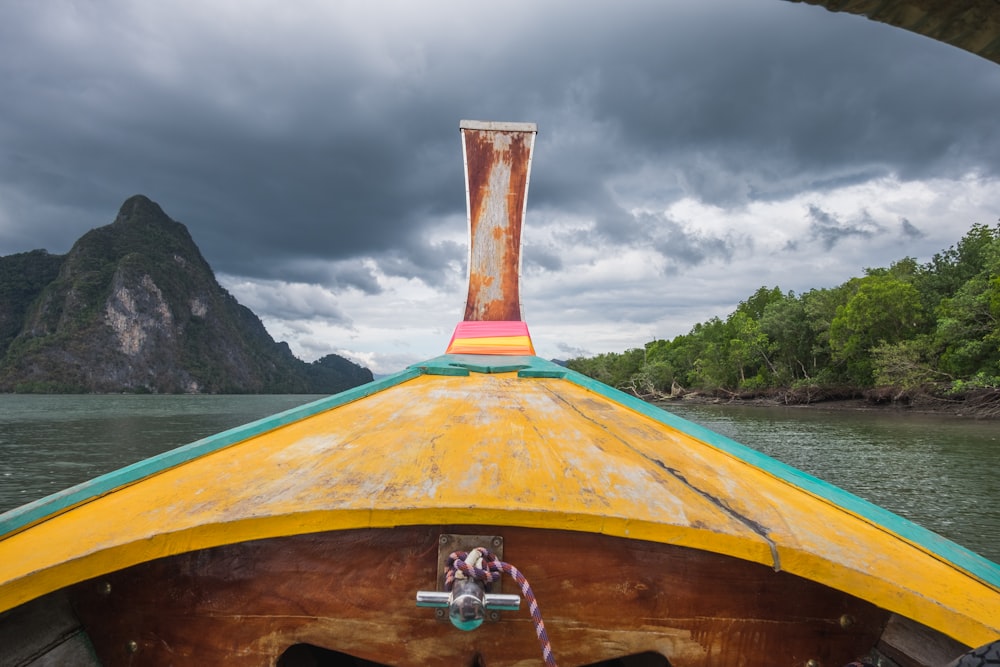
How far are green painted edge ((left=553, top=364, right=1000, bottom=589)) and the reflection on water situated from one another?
188 inches

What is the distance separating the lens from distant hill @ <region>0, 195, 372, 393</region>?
7081 cm

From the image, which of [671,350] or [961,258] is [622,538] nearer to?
[961,258]

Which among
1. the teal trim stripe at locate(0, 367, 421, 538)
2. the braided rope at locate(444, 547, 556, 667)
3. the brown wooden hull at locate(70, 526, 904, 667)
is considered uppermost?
the teal trim stripe at locate(0, 367, 421, 538)

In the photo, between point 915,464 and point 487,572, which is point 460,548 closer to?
point 487,572

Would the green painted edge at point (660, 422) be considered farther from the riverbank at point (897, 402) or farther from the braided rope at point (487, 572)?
the riverbank at point (897, 402)

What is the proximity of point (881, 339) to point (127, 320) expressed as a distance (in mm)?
94405

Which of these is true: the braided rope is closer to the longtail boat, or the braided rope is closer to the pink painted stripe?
the longtail boat

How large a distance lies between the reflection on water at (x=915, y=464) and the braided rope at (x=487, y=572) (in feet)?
18.8

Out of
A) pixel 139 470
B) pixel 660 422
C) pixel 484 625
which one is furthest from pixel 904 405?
pixel 139 470

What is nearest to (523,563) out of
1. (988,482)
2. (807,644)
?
(807,644)

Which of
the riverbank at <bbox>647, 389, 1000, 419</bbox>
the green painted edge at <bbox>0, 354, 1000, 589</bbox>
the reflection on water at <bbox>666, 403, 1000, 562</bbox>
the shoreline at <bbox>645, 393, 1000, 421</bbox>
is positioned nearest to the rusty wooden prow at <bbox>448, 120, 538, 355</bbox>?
the green painted edge at <bbox>0, 354, 1000, 589</bbox>

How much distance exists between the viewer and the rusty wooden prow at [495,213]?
544 cm

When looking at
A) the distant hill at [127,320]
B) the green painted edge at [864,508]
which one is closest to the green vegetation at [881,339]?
the green painted edge at [864,508]

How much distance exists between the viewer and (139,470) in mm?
1373
